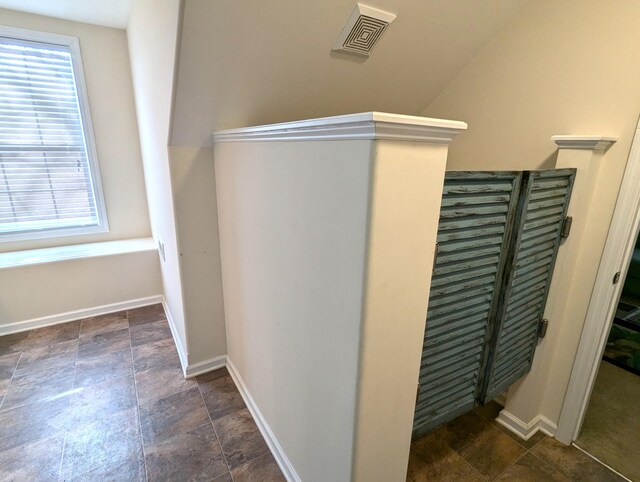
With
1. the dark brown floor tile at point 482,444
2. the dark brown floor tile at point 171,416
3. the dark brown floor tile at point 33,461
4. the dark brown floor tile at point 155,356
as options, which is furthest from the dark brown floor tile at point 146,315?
the dark brown floor tile at point 482,444

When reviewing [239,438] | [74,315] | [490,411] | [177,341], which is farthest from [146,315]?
[490,411]

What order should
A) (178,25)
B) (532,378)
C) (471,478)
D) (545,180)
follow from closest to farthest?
(178,25) → (545,180) → (471,478) → (532,378)

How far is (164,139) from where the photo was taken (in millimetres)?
1752

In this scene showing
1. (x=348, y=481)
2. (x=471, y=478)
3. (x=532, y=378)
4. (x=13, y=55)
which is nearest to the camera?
(x=348, y=481)

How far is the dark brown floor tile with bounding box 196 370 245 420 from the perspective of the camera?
1.83 meters

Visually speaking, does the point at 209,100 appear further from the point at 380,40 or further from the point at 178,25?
the point at 380,40

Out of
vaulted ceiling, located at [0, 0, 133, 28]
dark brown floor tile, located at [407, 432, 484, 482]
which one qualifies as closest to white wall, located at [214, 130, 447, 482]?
dark brown floor tile, located at [407, 432, 484, 482]

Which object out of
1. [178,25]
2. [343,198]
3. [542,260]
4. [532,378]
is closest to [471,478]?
[532,378]

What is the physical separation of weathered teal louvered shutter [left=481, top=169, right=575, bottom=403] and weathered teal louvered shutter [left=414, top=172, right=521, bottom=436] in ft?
0.19

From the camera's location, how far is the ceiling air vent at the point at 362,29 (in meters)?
1.35

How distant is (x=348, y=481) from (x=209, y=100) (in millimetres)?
1624

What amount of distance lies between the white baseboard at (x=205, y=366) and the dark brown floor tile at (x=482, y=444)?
4.64 ft

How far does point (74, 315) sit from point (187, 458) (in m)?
1.94

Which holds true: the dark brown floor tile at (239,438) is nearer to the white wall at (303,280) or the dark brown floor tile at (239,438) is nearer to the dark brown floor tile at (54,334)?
the white wall at (303,280)
